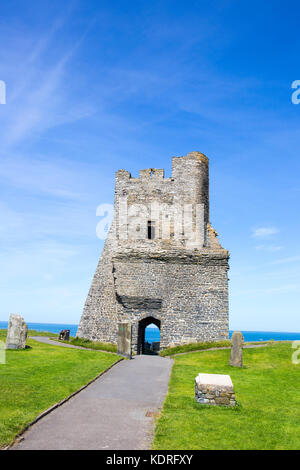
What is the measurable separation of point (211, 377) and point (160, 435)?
12.7ft

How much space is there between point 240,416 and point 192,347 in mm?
15562

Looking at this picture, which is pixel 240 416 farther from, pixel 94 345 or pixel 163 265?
pixel 94 345

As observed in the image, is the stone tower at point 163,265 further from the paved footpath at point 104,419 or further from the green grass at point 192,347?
the paved footpath at point 104,419

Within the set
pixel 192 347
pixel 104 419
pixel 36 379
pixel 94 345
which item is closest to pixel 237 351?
pixel 192 347

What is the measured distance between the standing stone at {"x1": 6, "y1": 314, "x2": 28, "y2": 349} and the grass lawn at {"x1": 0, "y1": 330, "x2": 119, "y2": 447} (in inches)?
25.5

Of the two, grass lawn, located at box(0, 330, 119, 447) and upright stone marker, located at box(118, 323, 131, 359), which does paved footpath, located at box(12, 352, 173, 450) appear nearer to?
grass lawn, located at box(0, 330, 119, 447)

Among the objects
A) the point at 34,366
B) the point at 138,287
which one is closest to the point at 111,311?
the point at 138,287

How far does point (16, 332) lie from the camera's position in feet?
63.2

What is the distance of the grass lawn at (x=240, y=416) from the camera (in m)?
7.80

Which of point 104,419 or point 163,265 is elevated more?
point 163,265

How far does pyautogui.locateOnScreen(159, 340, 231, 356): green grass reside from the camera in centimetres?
2498

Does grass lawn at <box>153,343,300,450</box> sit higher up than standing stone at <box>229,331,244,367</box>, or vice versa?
standing stone at <box>229,331,244,367</box>

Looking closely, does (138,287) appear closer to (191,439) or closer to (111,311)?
(111,311)

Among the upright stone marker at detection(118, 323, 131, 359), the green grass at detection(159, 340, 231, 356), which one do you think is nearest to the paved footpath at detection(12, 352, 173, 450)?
the upright stone marker at detection(118, 323, 131, 359)
